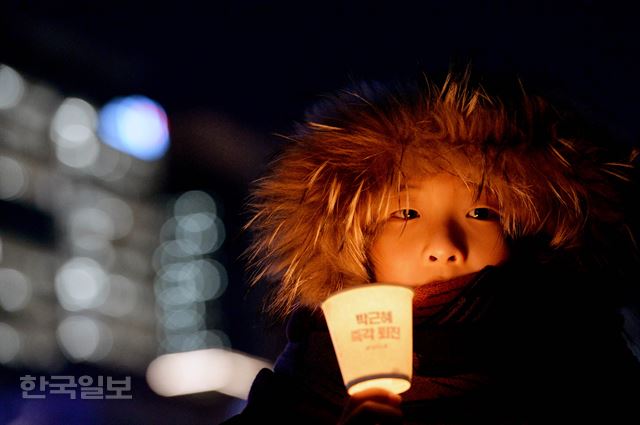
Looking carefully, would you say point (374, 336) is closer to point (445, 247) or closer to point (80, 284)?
point (445, 247)

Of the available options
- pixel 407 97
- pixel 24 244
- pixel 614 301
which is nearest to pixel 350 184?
pixel 407 97

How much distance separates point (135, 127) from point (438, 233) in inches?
556

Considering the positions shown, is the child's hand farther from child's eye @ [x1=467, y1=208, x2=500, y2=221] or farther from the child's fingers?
child's eye @ [x1=467, y1=208, x2=500, y2=221]

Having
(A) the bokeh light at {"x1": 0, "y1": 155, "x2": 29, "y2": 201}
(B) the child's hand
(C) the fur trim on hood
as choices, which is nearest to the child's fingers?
(B) the child's hand

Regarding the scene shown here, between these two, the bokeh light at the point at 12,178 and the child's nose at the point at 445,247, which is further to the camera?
the bokeh light at the point at 12,178

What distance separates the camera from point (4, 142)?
44.6ft

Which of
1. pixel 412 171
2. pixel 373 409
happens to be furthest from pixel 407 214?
pixel 373 409

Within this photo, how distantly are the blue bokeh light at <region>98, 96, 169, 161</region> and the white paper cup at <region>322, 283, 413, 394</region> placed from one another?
14128mm

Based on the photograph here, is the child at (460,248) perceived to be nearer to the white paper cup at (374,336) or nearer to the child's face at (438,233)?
the child's face at (438,233)

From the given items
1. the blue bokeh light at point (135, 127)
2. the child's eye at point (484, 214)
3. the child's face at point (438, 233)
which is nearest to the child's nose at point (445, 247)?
the child's face at point (438, 233)

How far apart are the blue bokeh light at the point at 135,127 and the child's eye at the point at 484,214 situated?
13666 millimetres

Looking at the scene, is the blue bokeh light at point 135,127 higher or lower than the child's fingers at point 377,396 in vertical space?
higher

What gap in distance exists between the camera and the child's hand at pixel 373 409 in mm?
1446

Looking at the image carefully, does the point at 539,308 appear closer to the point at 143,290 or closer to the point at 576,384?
the point at 576,384
